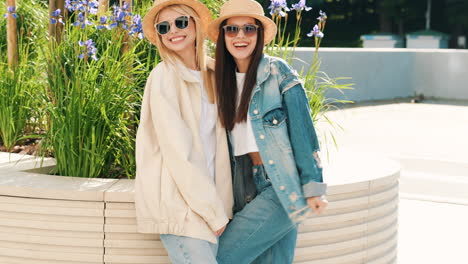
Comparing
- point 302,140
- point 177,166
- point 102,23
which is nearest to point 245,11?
point 302,140

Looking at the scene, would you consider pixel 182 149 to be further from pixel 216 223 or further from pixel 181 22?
pixel 181 22

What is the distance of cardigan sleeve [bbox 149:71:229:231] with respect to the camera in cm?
251

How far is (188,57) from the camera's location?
8.93ft

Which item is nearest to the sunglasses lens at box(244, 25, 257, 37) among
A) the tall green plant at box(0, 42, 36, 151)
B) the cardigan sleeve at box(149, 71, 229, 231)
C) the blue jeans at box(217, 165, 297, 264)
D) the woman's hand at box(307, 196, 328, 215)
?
the cardigan sleeve at box(149, 71, 229, 231)

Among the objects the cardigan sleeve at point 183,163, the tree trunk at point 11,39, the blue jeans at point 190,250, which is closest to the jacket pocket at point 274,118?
the cardigan sleeve at point 183,163

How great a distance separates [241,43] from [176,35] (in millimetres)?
251

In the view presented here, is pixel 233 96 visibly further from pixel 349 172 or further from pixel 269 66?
pixel 349 172

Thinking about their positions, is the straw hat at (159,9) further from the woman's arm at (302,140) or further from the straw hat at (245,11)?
A: the woman's arm at (302,140)

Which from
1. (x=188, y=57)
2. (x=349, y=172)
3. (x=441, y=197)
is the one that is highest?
(x=188, y=57)

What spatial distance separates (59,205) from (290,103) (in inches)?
43.7

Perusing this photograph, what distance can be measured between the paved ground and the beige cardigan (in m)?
1.77

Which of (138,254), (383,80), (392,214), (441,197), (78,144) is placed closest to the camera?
(138,254)

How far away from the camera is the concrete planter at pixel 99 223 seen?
2938 mm

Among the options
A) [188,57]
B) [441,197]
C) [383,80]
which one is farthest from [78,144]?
[383,80]
